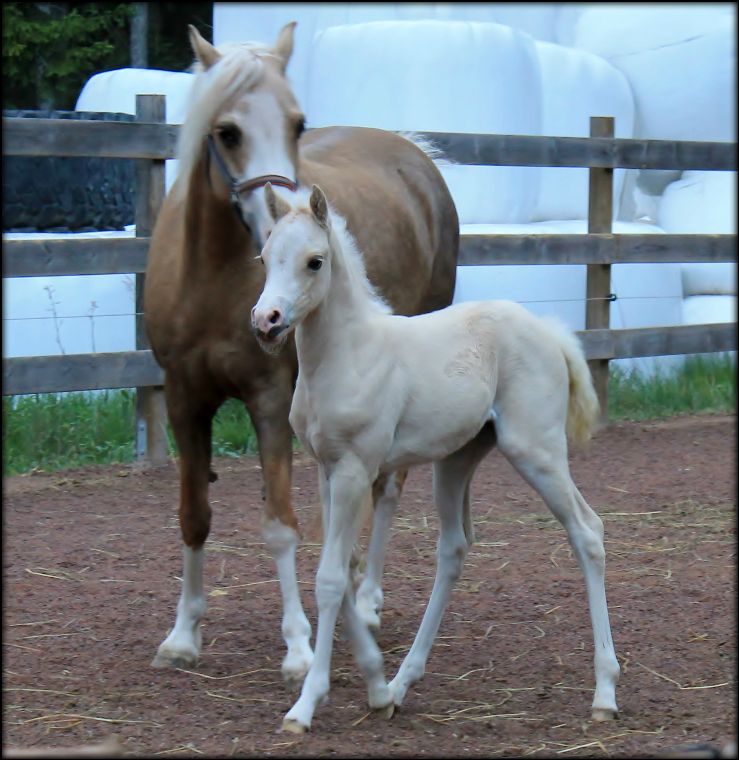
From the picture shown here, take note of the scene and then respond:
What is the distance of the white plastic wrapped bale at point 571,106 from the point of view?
9.65 m

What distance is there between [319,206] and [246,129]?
61cm

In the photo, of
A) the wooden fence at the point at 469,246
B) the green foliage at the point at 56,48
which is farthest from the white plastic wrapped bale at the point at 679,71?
the green foliage at the point at 56,48

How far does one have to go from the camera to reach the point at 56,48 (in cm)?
1309

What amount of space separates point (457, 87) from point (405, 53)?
0.49 m

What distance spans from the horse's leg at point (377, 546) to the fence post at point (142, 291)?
7.24ft

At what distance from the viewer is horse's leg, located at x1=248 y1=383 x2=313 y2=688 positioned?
334 cm

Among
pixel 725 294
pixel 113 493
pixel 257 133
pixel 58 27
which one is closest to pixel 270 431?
pixel 257 133

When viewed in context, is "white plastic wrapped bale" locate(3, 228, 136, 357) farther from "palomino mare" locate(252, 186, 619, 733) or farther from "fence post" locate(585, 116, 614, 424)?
"palomino mare" locate(252, 186, 619, 733)

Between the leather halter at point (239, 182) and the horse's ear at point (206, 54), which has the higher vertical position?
the horse's ear at point (206, 54)

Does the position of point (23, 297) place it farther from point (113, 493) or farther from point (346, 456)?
point (346, 456)

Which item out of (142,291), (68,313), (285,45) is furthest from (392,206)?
(68,313)

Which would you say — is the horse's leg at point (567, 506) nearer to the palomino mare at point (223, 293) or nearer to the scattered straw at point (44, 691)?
the palomino mare at point (223, 293)

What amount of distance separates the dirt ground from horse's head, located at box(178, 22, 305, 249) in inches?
41.8

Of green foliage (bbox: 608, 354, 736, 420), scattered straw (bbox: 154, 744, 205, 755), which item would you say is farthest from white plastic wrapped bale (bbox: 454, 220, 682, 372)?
scattered straw (bbox: 154, 744, 205, 755)
